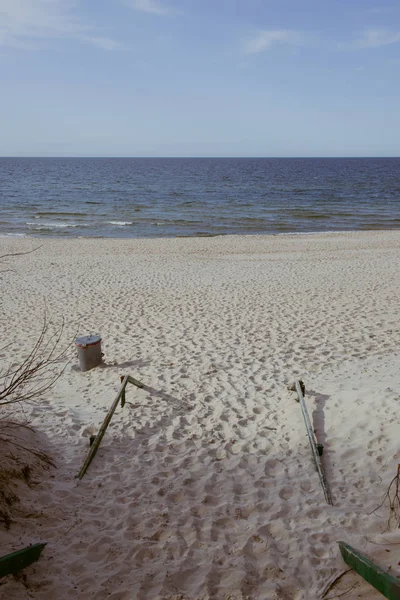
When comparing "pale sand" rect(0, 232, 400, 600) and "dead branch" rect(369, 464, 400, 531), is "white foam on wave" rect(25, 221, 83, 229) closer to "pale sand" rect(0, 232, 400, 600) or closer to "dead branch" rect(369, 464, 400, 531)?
"pale sand" rect(0, 232, 400, 600)

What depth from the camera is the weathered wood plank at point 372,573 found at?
3.27m

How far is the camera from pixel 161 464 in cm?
559

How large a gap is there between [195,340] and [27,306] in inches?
228

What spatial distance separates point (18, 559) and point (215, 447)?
2813 millimetres

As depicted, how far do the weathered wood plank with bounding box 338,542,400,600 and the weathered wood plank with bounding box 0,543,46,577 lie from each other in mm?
2695

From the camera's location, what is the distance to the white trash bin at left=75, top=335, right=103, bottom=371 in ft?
27.8

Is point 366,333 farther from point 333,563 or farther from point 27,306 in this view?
point 27,306

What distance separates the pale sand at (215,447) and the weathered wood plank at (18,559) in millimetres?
93

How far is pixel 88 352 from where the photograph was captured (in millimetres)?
8539

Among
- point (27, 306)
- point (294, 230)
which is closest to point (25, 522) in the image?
point (27, 306)

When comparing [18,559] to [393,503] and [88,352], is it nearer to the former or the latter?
[393,503]

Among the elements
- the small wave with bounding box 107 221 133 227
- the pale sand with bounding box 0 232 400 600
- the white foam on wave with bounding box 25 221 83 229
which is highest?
the small wave with bounding box 107 221 133 227

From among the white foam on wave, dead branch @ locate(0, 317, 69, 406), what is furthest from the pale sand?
the white foam on wave

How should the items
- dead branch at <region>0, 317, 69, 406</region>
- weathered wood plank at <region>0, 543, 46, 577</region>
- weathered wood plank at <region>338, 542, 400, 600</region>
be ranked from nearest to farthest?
weathered wood plank at <region>338, 542, 400, 600</region>, weathered wood plank at <region>0, 543, 46, 577</region>, dead branch at <region>0, 317, 69, 406</region>
